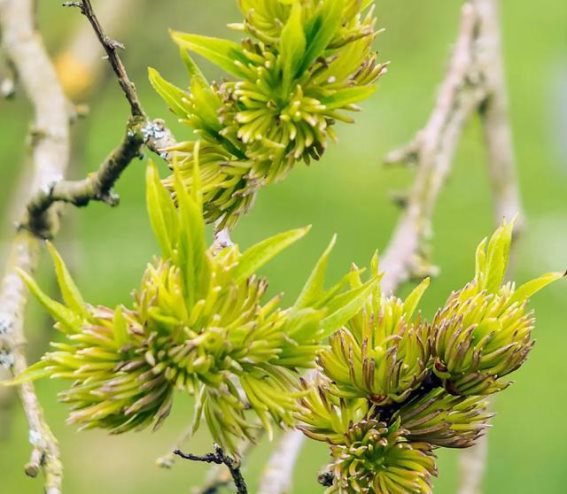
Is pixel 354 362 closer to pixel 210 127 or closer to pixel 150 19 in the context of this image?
pixel 210 127

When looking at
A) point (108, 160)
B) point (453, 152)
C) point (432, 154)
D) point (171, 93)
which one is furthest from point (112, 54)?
point (453, 152)

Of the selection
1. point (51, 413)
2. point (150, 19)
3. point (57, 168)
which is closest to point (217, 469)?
point (57, 168)

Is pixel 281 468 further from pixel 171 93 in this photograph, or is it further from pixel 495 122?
pixel 495 122

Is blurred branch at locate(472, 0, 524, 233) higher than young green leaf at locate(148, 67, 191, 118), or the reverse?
blurred branch at locate(472, 0, 524, 233)

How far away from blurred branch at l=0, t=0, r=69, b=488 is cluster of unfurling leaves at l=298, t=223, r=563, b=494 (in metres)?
0.18

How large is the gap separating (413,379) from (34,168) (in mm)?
605

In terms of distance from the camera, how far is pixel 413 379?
22.7 inches

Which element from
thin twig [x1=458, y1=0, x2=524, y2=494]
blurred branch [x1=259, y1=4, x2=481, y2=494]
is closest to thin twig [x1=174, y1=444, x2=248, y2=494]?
blurred branch [x1=259, y1=4, x2=481, y2=494]

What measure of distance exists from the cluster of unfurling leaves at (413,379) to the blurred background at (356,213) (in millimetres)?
1417

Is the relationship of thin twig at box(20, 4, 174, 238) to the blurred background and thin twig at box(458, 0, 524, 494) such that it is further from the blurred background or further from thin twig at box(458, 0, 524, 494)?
the blurred background

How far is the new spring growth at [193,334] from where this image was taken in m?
0.50

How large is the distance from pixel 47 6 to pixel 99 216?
30.6 inches

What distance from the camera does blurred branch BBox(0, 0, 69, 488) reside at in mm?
666

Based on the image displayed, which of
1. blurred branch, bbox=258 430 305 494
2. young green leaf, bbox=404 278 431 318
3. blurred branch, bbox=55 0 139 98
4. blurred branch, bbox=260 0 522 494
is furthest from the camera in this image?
blurred branch, bbox=55 0 139 98
